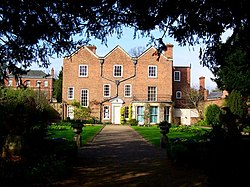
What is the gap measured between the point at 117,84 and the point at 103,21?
3553 centimetres

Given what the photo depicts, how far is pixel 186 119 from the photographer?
43.5m

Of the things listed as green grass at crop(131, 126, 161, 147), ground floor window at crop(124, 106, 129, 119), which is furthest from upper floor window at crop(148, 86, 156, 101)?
green grass at crop(131, 126, 161, 147)

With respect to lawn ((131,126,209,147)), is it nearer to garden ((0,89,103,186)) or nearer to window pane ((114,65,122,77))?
garden ((0,89,103,186))

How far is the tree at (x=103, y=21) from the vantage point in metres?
6.85

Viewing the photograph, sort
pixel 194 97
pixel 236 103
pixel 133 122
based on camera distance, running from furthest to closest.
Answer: pixel 194 97 < pixel 133 122 < pixel 236 103

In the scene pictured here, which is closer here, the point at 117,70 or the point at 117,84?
the point at 117,84

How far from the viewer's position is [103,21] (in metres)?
7.64

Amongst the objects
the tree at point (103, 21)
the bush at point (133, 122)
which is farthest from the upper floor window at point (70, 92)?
the tree at point (103, 21)

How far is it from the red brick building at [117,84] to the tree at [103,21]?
3386 cm

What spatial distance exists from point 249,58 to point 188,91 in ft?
125

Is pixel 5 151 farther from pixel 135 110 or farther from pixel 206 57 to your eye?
pixel 135 110

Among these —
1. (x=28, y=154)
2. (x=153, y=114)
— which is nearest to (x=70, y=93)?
(x=153, y=114)

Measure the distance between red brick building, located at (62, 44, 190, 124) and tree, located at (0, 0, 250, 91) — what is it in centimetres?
3386

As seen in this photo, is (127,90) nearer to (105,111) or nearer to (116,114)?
(116,114)
